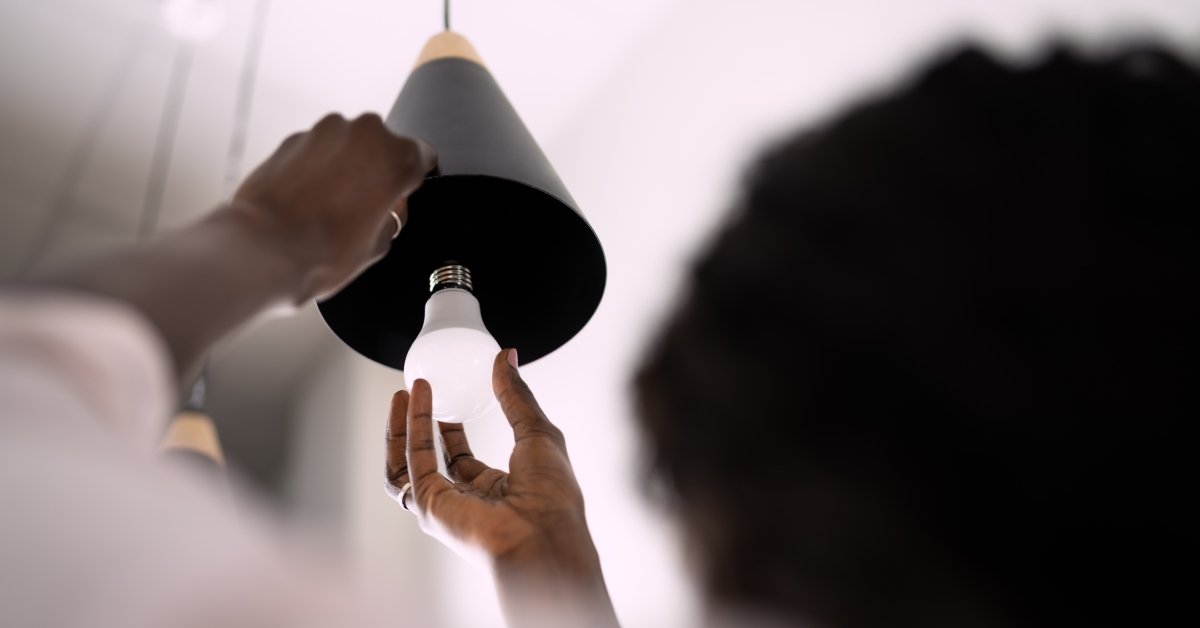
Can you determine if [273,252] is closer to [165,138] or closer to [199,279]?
[199,279]

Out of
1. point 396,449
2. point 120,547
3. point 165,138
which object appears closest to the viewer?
point 120,547

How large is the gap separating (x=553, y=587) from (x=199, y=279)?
29 cm

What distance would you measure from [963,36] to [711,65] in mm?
585

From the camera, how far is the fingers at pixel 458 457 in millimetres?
651

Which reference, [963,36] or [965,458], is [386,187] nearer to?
[965,458]

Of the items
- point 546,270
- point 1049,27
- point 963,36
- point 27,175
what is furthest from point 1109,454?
point 27,175

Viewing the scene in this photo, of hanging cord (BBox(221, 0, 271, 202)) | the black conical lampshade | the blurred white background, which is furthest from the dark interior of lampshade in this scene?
hanging cord (BBox(221, 0, 271, 202))

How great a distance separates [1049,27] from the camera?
2.96 ft

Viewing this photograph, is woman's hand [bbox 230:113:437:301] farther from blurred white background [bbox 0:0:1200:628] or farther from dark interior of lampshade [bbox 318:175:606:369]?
blurred white background [bbox 0:0:1200:628]

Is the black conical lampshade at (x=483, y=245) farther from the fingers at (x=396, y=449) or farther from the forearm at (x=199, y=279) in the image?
the forearm at (x=199, y=279)

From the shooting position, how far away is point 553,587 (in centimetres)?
49

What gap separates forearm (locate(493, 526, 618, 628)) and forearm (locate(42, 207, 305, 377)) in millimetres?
218

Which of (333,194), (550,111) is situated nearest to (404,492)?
(333,194)

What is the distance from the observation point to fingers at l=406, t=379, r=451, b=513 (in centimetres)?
55
